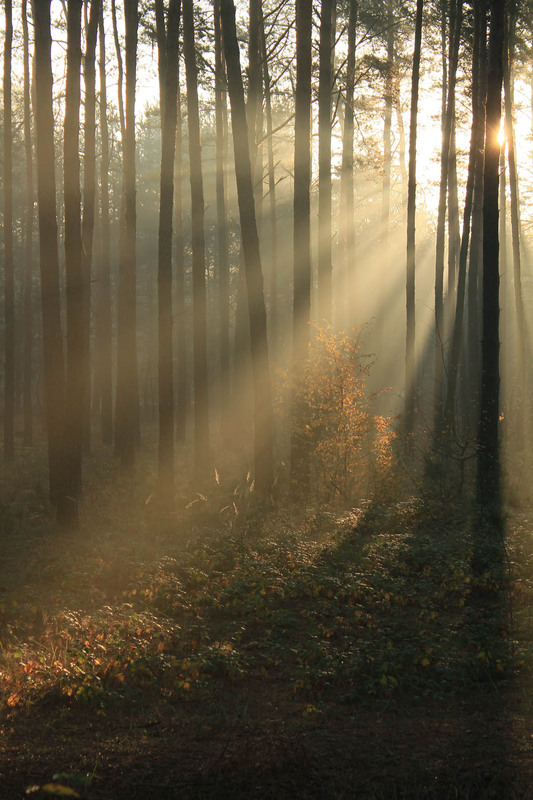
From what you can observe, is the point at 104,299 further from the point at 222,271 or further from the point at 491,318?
the point at 491,318

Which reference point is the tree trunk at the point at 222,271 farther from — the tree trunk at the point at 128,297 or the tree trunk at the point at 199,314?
the tree trunk at the point at 199,314

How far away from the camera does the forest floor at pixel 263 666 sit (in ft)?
14.8

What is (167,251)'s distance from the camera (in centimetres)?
1405

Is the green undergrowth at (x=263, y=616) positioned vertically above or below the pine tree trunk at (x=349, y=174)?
below

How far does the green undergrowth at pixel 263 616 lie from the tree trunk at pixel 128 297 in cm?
631

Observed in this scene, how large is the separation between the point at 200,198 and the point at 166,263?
3508 mm

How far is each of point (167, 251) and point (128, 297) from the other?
14.2 feet

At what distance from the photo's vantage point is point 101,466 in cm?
1912

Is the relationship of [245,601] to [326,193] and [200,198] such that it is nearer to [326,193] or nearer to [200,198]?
[200,198]

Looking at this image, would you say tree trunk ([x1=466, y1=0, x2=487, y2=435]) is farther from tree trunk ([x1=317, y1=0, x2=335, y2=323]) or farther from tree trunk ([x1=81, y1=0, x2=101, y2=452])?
tree trunk ([x1=81, y1=0, x2=101, y2=452])

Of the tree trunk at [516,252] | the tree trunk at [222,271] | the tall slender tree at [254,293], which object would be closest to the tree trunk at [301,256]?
the tall slender tree at [254,293]

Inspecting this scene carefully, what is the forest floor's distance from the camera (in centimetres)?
450

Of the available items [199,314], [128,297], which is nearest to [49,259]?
[199,314]

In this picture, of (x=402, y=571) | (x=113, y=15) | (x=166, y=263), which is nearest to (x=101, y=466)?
(x=166, y=263)
